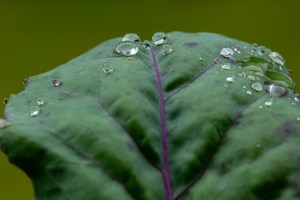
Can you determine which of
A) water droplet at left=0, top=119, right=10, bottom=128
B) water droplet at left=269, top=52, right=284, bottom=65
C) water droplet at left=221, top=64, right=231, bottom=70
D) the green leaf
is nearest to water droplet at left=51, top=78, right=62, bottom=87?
the green leaf

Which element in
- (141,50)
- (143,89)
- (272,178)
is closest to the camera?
(272,178)

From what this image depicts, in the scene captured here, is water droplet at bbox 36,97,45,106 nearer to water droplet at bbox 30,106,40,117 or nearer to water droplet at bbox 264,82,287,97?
water droplet at bbox 30,106,40,117

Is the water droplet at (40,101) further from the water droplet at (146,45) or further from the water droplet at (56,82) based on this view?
the water droplet at (146,45)

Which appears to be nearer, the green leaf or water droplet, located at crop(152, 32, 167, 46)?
the green leaf

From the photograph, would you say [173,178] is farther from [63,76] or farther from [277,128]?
[63,76]

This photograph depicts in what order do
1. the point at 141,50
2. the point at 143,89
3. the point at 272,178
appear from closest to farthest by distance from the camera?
the point at 272,178 → the point at 143,89 → the point at 141,50

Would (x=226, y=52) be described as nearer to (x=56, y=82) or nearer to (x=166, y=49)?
(x=166, y=49)

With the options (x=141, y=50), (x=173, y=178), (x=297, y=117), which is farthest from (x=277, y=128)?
(x=141, y=50)

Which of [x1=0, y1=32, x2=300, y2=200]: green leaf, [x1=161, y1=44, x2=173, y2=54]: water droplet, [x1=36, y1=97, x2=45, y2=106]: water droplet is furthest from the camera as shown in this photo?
[x1=161, y1=44, x2=173, y2=54]: water droplet

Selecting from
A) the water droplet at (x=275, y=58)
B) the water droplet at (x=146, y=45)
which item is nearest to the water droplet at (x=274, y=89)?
the water droplet at (x=275, y=58)
